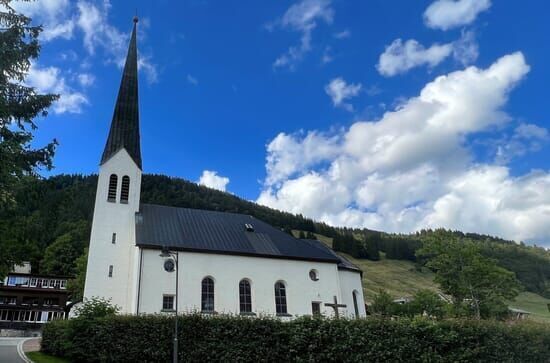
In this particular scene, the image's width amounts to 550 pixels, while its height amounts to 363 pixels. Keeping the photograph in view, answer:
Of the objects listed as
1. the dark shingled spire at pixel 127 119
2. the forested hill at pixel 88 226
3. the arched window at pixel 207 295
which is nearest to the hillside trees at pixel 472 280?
the forested hill at pixel 88 226

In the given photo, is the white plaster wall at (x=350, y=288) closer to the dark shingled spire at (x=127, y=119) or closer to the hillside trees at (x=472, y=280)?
the hillside trees at (x=472, y=280)

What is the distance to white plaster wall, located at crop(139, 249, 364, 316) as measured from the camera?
28562 mm

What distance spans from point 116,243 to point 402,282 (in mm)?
85525

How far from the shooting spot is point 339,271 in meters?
36.1

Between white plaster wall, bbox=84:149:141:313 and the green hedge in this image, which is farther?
white plaster wall, bbox=84:149:141:313

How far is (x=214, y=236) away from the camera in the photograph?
109 feet

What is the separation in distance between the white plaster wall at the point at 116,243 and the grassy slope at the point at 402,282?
5444 centimetres

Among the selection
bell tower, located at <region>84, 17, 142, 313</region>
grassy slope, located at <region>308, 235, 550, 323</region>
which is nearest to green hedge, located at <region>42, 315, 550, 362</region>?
bell tower, located at <region>84, 17, 142, 313</region>

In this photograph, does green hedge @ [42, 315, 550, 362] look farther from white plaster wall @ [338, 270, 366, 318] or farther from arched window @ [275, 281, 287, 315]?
white plaster wall @ [338, 270, 366, 318]

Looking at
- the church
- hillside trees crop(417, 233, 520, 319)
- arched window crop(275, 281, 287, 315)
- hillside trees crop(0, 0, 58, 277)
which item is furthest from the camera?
hillside trees crop(417, 233, 520, 319)

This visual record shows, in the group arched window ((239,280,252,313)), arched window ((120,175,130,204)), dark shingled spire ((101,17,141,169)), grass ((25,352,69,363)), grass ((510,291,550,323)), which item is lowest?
grass ((25,352,69,363))

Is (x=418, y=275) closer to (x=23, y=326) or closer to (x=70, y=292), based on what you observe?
(x=70, y=292)

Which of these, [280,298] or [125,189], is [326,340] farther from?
[125,189]

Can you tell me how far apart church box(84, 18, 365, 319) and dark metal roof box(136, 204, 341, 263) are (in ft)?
0.28
